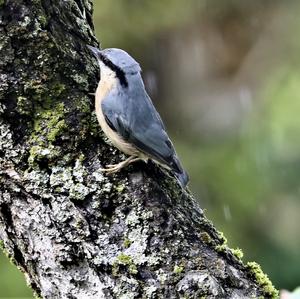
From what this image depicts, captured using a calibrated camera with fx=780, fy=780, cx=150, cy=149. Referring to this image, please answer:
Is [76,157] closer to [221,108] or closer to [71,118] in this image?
[71,118]

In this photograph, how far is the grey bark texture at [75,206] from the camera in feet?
6.83

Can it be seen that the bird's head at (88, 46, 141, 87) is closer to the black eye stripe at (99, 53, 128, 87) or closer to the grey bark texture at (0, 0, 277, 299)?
the black eye stripe at (99, 53, 128, 87)

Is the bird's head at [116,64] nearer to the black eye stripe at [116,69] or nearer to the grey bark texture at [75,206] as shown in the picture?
the black eye stripe at [116,69]

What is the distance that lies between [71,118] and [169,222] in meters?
0.41

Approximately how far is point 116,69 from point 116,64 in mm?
17

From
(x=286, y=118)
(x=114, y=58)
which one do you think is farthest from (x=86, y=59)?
(x=286, y=118)

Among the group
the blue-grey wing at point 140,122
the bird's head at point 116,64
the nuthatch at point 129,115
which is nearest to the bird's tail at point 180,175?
the nuthatch at point 129,115

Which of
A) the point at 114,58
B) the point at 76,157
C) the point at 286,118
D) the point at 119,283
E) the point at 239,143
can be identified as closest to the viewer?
the point at 119,283

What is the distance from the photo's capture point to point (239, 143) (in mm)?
5672

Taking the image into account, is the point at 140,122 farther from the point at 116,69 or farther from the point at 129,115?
the point at 116,69

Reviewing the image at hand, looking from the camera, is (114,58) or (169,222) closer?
(169,222)

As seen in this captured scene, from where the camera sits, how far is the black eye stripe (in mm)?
2414

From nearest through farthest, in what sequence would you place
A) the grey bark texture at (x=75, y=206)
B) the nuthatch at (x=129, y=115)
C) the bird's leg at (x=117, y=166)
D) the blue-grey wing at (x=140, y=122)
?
the grey bark texture at (x=75, y=206)
the bird's leg at (x=117, y=166)
the nuthatch at (x=129, y=115)
the blue-grey wing at (x=140, y=122)

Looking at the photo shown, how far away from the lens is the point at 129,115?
8.44 feet
